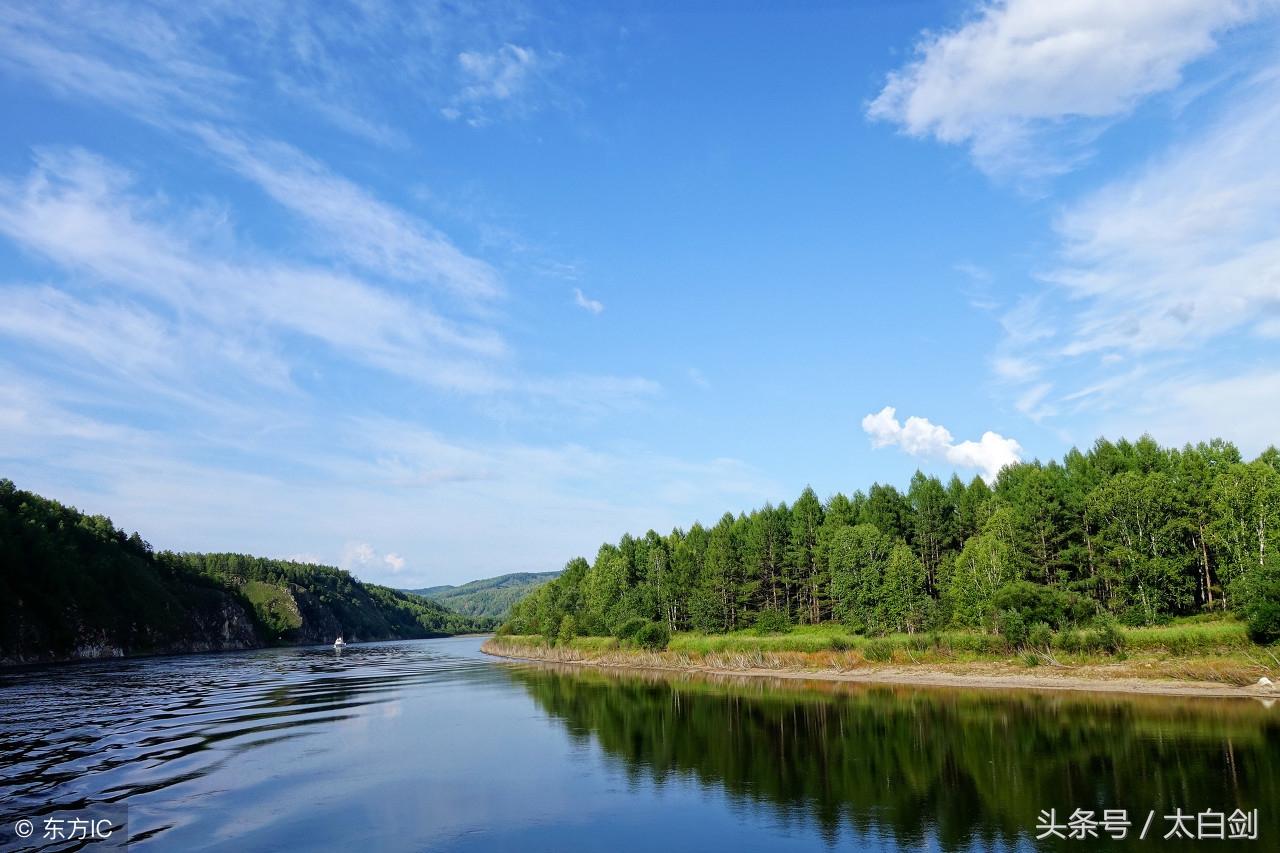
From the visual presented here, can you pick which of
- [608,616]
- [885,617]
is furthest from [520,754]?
[608,616]

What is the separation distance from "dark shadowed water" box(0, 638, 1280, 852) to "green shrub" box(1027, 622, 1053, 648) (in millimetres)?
9925

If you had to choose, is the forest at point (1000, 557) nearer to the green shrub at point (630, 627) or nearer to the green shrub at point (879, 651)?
the green shrub at point (630, 627)

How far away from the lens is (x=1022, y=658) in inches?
2512

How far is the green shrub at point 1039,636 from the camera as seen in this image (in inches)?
2520

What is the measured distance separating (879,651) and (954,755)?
40.8 metres

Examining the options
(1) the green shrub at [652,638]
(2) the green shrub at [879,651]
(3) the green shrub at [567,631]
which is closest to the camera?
(2) the green shrub at [879,651]

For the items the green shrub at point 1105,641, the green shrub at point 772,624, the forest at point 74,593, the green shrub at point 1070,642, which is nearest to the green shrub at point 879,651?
the green shrub at point 1070,642

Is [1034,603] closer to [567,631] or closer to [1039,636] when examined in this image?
[1039,636]

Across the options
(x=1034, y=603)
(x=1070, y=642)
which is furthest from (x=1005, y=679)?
(x=1034, y=603)

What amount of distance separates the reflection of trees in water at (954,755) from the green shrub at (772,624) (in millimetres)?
43924

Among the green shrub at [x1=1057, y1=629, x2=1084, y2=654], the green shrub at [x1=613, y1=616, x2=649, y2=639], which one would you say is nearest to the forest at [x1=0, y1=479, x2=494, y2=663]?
the green shrub at [x1=613, y1=616, x2=649, y2=639]

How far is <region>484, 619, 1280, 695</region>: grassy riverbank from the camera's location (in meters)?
52.9

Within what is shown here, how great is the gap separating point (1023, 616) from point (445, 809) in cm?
5659

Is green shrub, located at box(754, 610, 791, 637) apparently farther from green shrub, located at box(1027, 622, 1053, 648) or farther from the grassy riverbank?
green shrub, located at box(1027, 622, 1053, 648)
